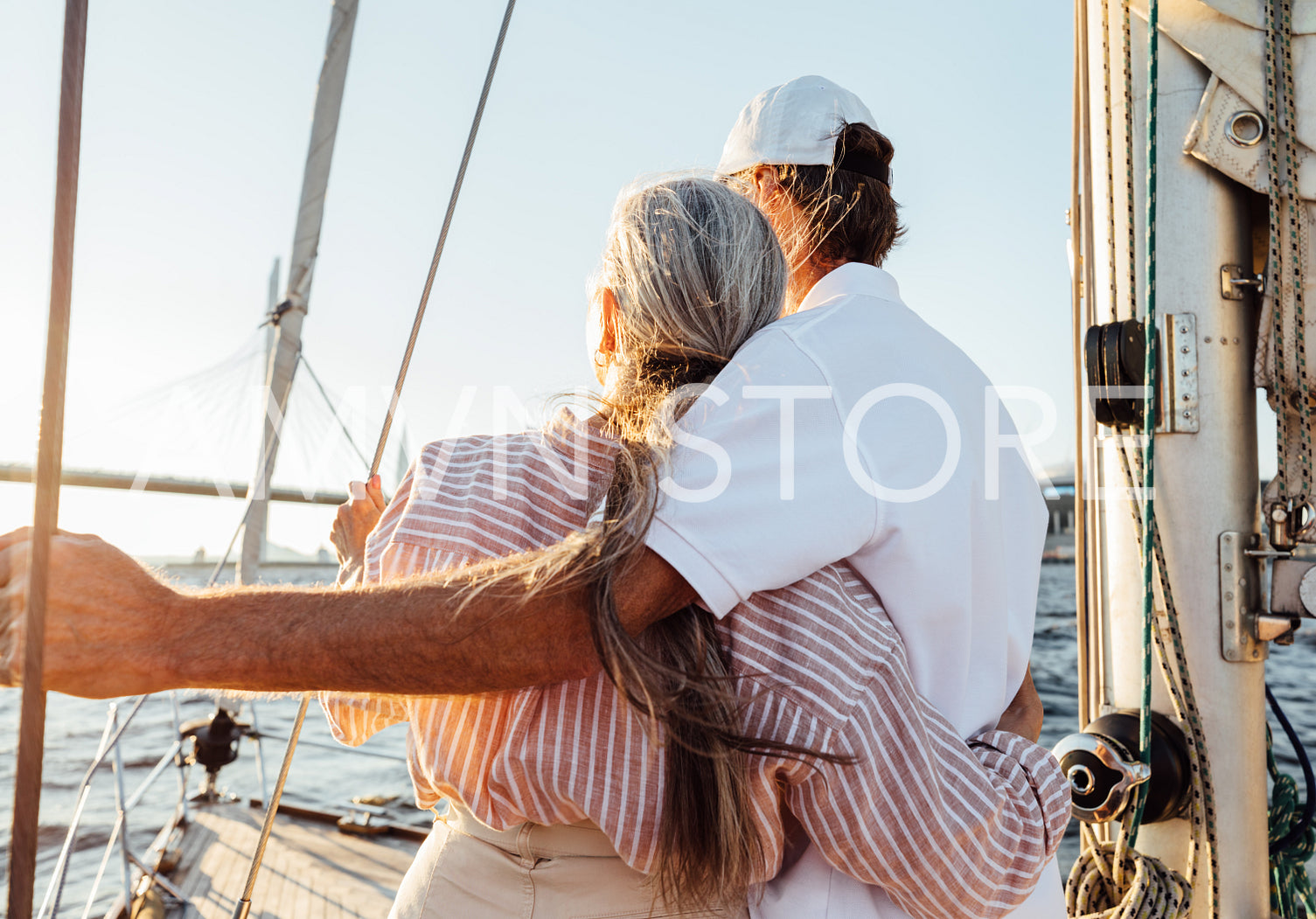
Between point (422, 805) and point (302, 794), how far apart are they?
9099 mm

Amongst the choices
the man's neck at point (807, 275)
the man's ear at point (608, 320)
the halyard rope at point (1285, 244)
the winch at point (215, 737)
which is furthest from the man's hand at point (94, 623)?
the winch at point (215, 737)

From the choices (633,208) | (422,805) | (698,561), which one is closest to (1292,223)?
(633,208)

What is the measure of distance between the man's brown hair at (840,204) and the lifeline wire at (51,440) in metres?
0.80

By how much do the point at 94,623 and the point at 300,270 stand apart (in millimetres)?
5003

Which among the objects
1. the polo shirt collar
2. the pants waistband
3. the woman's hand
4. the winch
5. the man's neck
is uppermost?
the man's neck

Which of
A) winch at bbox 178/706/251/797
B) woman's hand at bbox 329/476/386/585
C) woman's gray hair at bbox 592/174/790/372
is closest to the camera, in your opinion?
woman's gray hair at bbox 592/174/790/372

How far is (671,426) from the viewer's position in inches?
30.0

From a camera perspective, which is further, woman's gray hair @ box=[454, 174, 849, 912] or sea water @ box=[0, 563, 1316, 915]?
sea water @ box=[0, 563, 1316, 915]

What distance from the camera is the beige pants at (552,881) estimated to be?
79 cm

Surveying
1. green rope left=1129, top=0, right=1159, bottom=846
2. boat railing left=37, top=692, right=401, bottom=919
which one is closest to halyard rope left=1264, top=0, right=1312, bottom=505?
green rope left=1129, top=0, right=1159, bottom=846

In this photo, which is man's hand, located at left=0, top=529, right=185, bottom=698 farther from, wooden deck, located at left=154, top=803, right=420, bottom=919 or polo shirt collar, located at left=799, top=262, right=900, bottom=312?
wooden deck, located at left=154, top=803, right=420, bottom=919

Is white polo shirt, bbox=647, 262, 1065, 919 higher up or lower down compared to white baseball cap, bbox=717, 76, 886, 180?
lower down

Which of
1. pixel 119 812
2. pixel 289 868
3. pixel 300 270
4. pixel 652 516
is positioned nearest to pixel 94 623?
Result: pixel 652 516

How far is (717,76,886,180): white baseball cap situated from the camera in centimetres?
112
